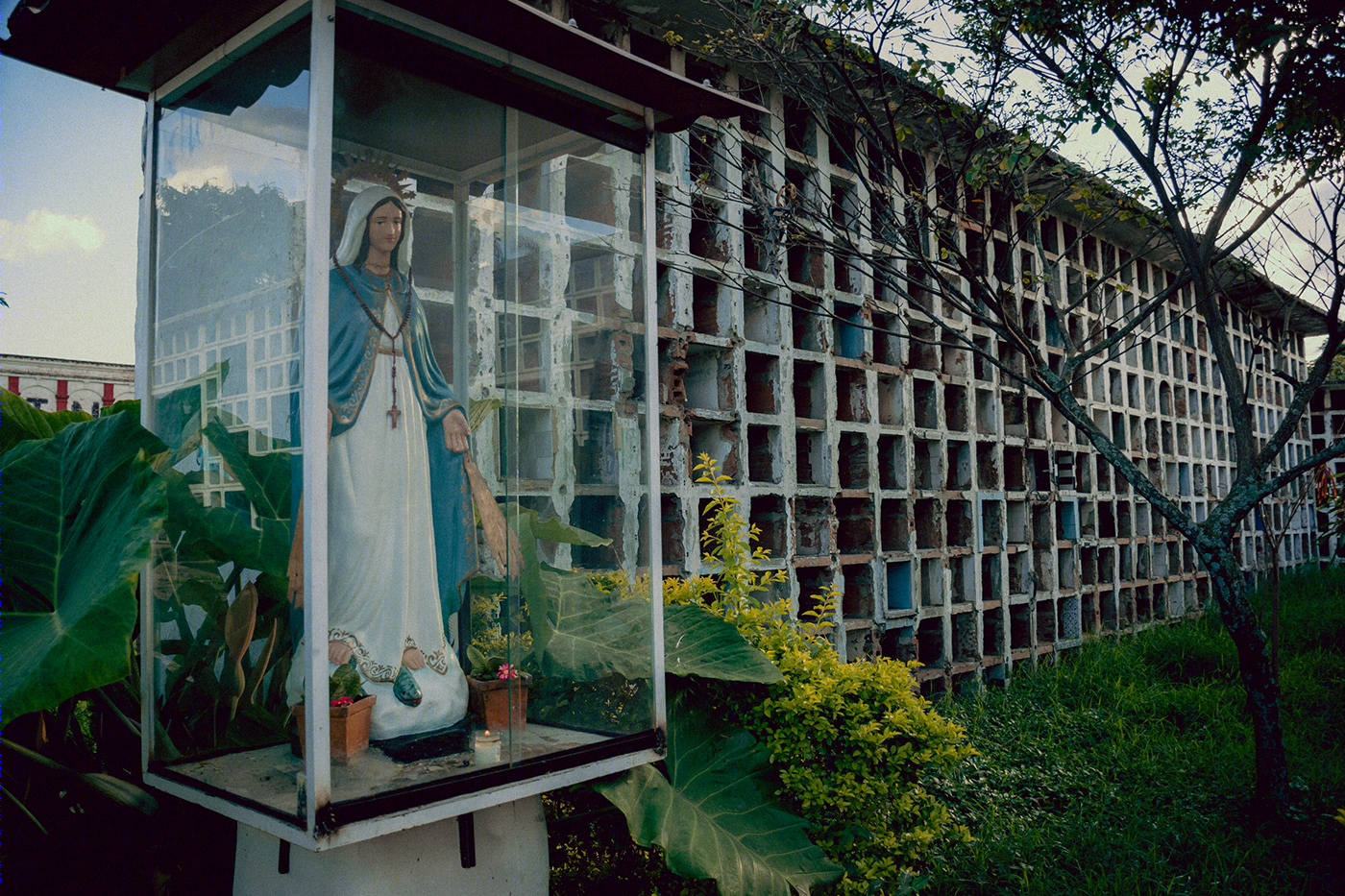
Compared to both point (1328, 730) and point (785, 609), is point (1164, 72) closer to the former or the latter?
point (785, 609)

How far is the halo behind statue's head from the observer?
6.31 ft

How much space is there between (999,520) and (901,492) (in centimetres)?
105

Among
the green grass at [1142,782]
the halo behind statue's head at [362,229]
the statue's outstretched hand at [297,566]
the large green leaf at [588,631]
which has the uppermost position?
the halo behind statue's head at [362,229]

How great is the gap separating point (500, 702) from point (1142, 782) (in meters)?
2.69

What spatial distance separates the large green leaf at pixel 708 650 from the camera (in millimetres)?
2406

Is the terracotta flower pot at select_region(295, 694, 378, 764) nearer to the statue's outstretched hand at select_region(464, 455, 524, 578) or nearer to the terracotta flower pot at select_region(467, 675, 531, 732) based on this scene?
the terracotta flower pot at select_region(467, 675, 531, 732)

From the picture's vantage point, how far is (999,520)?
520cm

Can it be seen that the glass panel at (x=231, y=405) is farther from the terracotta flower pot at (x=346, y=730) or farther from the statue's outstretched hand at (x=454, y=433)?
the statue's outstretched hand at (x=454, y=433)

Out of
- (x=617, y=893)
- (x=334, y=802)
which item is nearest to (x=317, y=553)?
(x=334, y=802)

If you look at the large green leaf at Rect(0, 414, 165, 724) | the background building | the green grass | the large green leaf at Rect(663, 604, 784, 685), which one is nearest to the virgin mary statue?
the large green leaf at Rect(0, 414, 165, 724)

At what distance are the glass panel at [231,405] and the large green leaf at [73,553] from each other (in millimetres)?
189

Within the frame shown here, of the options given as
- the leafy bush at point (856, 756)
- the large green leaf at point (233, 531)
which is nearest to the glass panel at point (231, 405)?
the large green leaf at point (233, 531)

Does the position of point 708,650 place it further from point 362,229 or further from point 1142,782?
point 1142,782

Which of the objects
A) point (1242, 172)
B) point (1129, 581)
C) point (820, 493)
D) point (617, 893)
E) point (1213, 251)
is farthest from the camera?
point (1129, 581)
